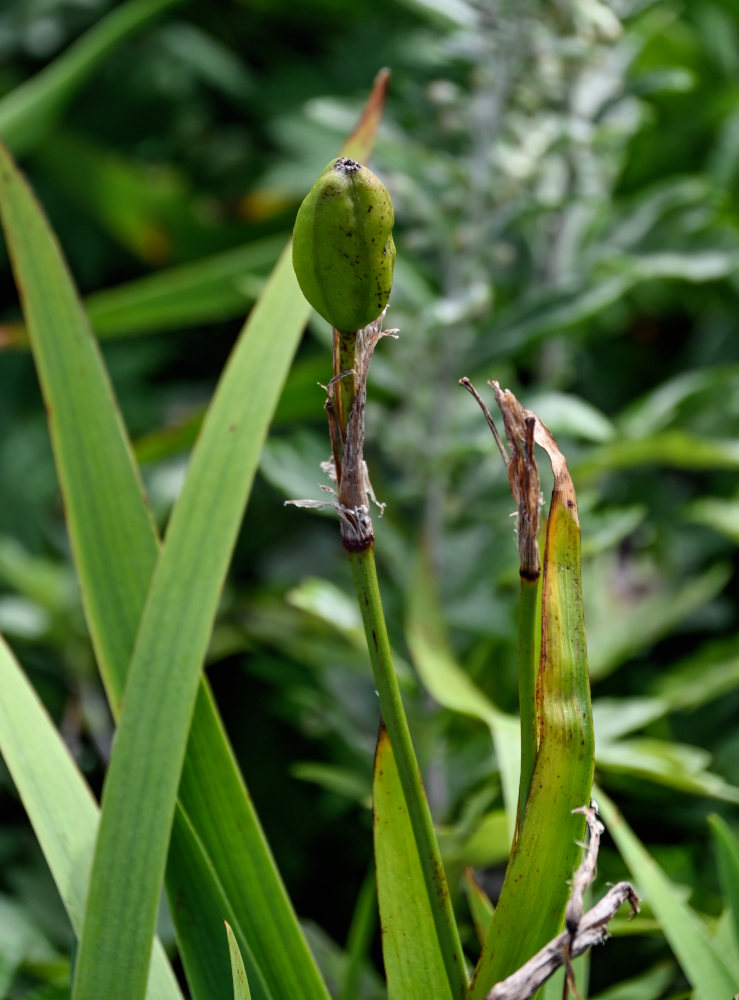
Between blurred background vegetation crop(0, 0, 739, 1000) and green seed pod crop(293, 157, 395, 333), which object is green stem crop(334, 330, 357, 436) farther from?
blurred background vegetation crop(0, 0, 739, 1000)

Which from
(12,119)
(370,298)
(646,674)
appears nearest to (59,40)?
(12,119)

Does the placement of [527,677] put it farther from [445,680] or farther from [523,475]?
[445,680]

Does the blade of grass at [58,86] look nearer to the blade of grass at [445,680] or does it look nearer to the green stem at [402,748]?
the blade of grass at [445,680]

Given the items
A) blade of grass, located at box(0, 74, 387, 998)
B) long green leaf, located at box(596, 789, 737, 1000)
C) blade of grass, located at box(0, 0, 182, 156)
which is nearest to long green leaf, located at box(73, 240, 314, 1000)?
blade of grass, located at box(0, 74, 387, 998)

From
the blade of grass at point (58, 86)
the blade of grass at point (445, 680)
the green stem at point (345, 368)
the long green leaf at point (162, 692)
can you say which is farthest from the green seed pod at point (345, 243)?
the blade of grass at point (58, 86)

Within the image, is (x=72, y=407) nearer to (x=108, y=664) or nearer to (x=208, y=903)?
(x=108, y=664)

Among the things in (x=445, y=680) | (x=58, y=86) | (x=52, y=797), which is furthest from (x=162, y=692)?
(x=58, y=86)
